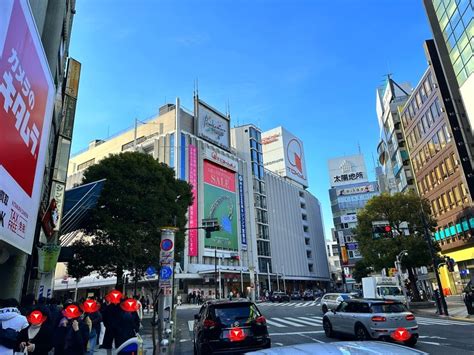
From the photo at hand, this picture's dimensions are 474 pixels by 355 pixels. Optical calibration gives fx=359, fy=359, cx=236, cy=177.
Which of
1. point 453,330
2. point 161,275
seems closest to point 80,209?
point 161,275

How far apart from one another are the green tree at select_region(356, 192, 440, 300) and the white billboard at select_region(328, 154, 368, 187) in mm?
74093

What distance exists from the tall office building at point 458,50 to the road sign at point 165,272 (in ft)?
95.5

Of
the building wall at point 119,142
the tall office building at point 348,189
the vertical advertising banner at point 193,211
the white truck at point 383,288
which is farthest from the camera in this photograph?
the tall office building at point 348,189

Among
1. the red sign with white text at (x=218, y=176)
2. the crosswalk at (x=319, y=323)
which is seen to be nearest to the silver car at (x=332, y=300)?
the crosswalk at (x=319, y=323)

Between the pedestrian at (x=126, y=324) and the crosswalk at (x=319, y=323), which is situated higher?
the pedestrian at (x=126, y=324)

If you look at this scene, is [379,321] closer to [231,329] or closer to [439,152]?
[231,329]

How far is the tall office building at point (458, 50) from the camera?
96.0ft

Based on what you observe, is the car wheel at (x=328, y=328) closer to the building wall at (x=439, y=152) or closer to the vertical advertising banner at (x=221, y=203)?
the building wall at (x=439, y=152)

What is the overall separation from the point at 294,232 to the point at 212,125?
3535 cm

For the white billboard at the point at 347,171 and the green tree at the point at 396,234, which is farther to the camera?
the white billboard at the point at 347,171

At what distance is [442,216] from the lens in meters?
40.7

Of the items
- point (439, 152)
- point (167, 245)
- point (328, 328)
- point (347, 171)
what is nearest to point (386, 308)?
point (328, 328)

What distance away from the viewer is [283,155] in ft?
317

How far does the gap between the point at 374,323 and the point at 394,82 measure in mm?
59728
